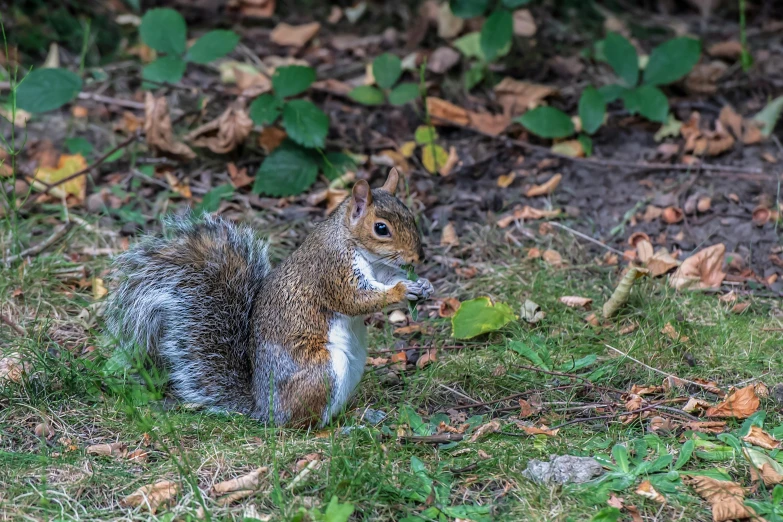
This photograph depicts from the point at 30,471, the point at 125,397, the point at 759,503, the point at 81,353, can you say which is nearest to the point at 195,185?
the point at 81,353

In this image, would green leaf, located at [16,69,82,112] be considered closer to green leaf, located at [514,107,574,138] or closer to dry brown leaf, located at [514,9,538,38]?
green leaf, located at [514,107,574,138]

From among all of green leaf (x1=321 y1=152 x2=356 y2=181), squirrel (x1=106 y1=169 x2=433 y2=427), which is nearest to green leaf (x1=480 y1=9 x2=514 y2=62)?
Result: green leaf (x1=321 y1=152 x2=356 y2=181)

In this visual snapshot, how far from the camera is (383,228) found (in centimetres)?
261

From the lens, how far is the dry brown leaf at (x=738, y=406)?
249cm

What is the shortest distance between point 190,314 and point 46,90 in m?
1.49

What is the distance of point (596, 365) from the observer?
286 cm

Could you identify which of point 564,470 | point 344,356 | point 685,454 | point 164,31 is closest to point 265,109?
point 164,31

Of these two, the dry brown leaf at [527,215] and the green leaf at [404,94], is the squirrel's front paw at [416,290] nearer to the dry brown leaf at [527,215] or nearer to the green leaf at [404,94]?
the dry brown leaf at [527,215]

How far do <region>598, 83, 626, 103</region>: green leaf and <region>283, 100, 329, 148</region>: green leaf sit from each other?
121 centimetres

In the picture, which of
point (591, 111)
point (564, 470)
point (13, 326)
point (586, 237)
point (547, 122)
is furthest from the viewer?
point (547, 122)

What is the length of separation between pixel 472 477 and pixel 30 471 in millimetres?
1085

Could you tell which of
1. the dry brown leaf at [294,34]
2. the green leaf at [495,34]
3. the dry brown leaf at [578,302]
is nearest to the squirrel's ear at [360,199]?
the dry brown leaf at [578,302]

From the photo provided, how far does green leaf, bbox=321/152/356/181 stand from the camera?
3.90 metres

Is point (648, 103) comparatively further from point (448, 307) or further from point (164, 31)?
point (164, 31)
